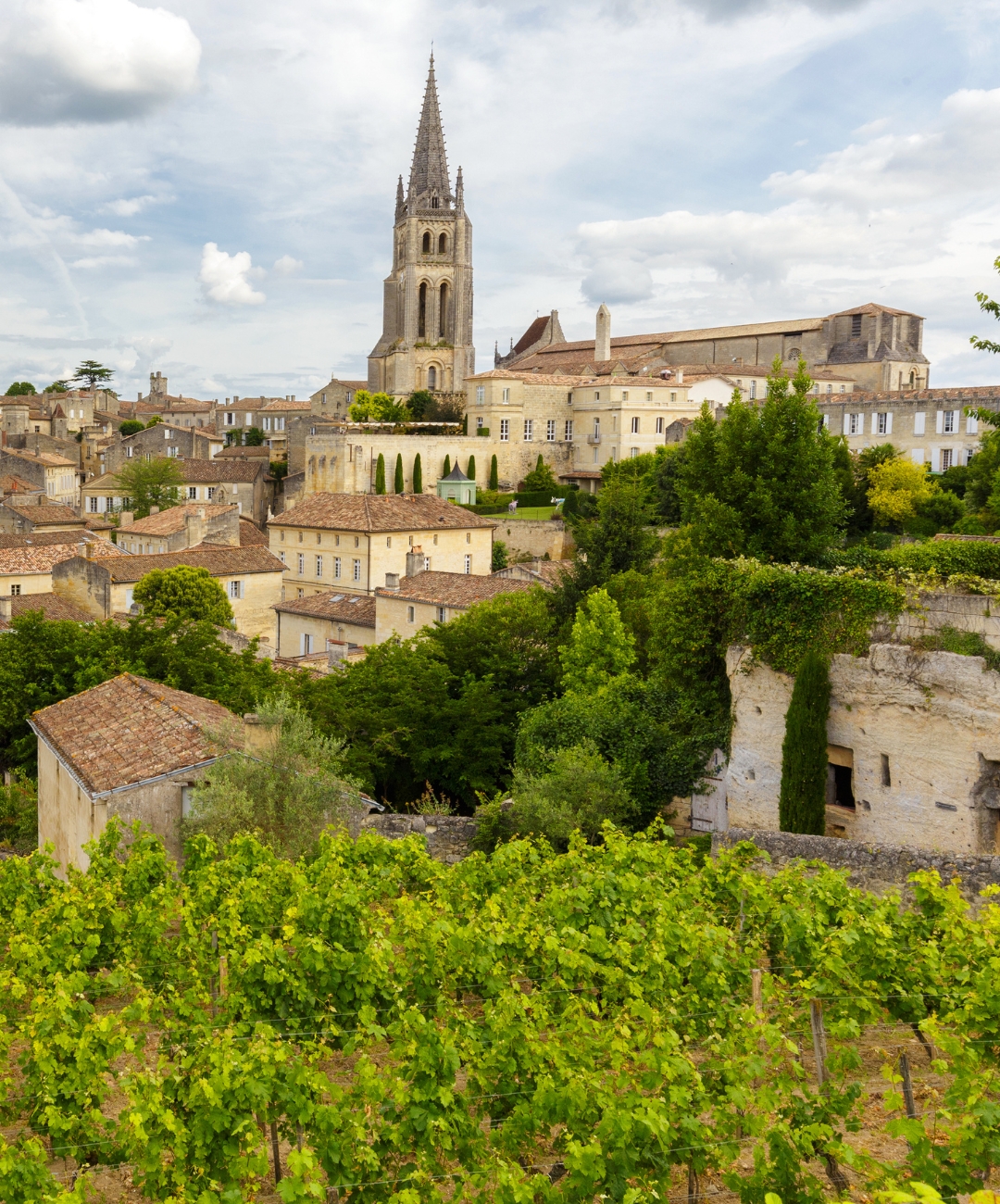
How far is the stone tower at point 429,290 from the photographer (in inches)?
3497

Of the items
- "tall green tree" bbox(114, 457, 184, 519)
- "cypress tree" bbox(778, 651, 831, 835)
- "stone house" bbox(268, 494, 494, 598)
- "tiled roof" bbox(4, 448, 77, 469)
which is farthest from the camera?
"tiled roof" bbox(4, 448, 77, 469)

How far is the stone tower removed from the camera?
291 feet

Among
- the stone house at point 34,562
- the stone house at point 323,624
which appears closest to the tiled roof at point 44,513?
the stone house at point 34,562

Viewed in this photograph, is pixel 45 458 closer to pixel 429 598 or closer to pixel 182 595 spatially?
pixel 182 595

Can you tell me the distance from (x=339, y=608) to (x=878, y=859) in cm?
2917

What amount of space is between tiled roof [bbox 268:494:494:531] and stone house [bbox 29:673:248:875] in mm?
28399

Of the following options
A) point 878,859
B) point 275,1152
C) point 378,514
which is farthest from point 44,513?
point 275,1152

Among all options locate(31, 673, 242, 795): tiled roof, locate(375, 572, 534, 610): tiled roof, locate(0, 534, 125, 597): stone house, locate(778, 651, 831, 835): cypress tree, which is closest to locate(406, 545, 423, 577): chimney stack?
locate(375, 572, 534, 610): tiled roof

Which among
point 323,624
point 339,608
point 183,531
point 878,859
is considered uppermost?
point 183,531

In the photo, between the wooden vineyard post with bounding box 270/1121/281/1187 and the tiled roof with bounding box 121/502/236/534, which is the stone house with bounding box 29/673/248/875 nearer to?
the wooden vineyard post with bounding box 270/1121/281/1187

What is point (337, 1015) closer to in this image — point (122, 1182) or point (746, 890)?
point (122, 1182)

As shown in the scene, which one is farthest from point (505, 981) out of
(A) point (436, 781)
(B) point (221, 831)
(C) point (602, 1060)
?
(A) point (436, 781)

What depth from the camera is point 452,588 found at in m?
35.6

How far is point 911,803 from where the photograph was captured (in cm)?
1441
